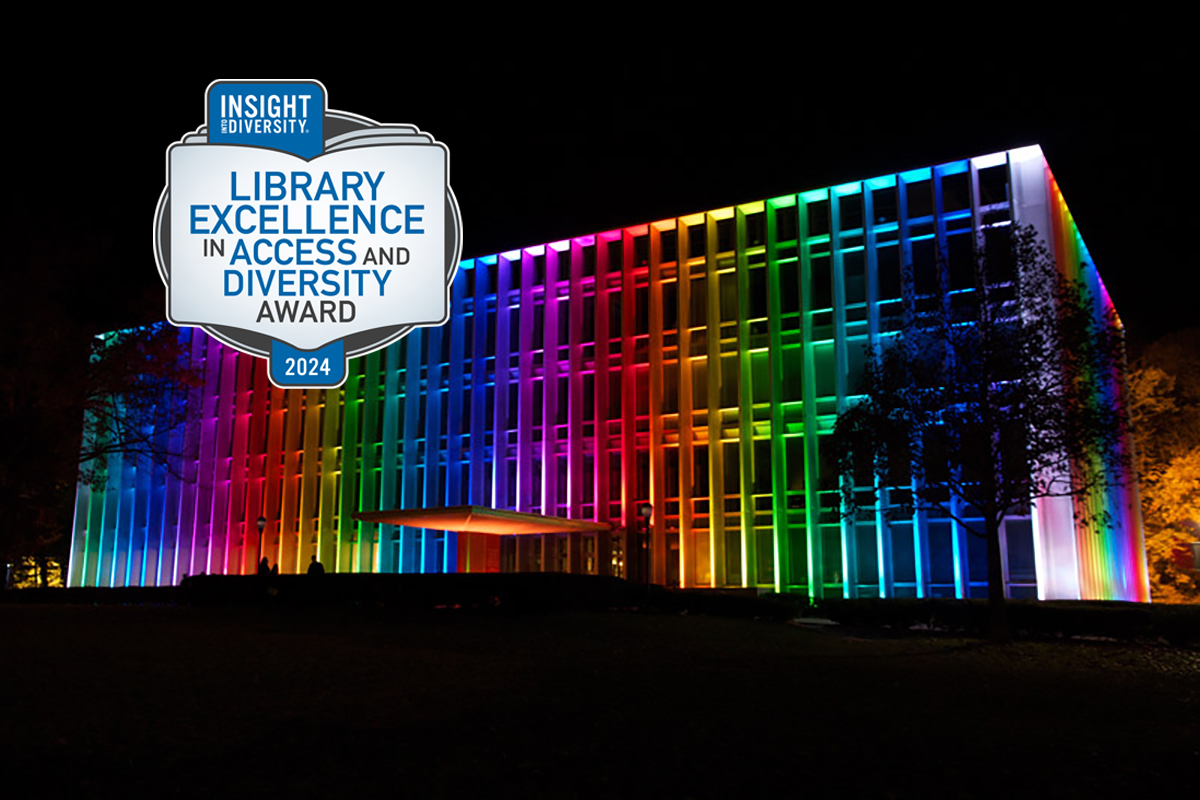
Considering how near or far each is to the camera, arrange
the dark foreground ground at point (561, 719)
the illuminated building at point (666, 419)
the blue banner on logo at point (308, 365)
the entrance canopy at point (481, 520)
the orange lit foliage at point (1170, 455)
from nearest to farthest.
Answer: the dark foreground ground at point (561, 719) → the blue banner on logo at point (308, 365) → the entrance canopy at point (481, 520) → the illuminated building at point (666, 419) → the orange lit foliage at point (1170, 455)

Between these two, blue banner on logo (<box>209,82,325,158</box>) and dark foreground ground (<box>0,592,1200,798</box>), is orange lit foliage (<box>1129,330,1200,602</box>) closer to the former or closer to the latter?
dark foreground ground (<box>0,592,1200,798</box>)

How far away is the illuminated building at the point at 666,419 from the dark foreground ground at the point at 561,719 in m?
15.0

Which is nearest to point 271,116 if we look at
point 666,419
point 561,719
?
point 561,719

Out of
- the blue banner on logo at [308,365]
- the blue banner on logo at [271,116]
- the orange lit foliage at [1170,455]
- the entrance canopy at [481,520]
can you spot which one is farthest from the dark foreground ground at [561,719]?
the orange lit foliage at [1170,455]

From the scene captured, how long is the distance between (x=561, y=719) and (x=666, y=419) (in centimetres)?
2551

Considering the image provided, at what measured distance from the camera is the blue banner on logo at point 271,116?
10688mm

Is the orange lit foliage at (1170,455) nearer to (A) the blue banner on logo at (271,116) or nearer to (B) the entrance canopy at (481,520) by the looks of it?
(B) the entrance canopy at (481,520)

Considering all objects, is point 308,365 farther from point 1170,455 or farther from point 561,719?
point 1170,455

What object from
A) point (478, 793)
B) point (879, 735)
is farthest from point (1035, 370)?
point (478, 793)

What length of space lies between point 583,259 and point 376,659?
2620 cm

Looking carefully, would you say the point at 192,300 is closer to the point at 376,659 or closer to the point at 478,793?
the point at 376,659

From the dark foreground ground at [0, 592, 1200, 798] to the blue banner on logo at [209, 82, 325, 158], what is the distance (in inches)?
241

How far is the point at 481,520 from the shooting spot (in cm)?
2891

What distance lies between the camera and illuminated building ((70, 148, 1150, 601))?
3030cm
